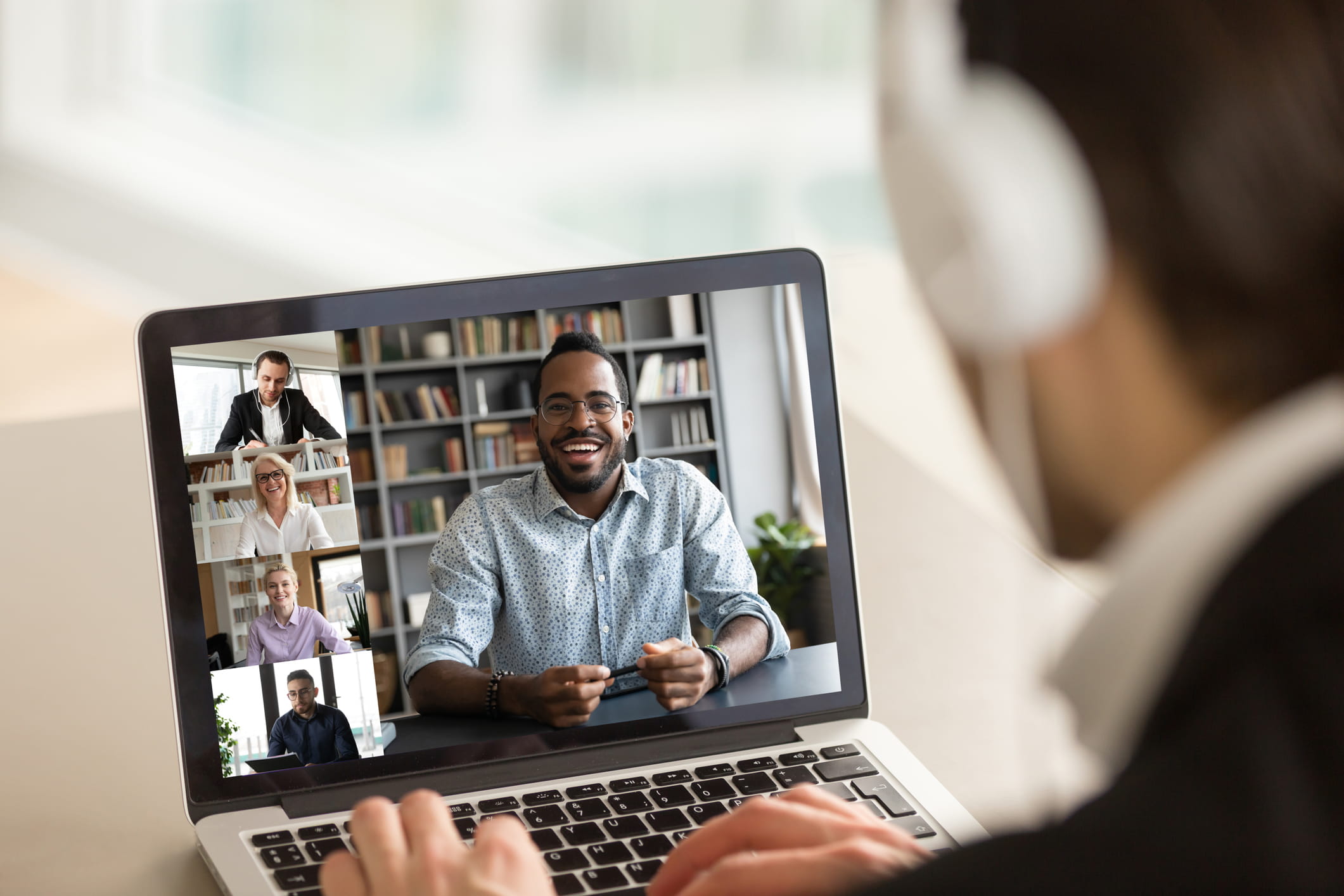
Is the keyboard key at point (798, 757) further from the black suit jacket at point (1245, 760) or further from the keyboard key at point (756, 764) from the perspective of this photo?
the black suit jacket at point (1245, 760)

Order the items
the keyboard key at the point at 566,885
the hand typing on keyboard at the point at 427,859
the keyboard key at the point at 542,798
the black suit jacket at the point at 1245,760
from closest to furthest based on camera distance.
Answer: the black suit jacket at the point at 1245,760, the hand typing on keyboard at the point at 427,859, the keyboard key at the point at 566,885, the keyboard key at the point at 542,798

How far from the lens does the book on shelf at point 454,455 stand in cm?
73

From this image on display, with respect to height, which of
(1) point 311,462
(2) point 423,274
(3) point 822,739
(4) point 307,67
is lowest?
(3) point 822,739

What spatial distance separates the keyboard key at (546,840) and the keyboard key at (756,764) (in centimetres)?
14

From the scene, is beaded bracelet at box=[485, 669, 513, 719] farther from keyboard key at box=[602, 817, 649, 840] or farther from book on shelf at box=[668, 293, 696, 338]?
book on shelf at box=[668, 293, 696, 338]

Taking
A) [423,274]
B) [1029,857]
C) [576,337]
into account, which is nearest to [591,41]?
[423,274]

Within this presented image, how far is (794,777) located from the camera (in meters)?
0.70

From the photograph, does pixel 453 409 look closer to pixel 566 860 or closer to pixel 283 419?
pixel 283 419

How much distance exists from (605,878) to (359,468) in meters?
0.32

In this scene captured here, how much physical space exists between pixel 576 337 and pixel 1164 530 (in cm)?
55

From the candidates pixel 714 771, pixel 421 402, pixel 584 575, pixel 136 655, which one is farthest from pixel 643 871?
pixel 136 655

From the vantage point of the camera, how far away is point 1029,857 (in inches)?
9.3

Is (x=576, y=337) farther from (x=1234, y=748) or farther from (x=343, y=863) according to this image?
(x=1234, y=748)

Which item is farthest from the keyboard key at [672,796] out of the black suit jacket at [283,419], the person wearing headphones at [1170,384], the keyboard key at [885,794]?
the person wearing headphones at [1170,384]
